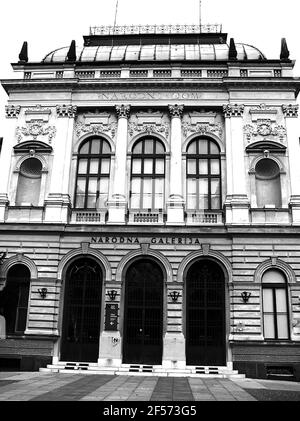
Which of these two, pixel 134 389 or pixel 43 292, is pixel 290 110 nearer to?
pixel 43 292

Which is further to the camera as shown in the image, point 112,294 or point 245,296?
point 112,294

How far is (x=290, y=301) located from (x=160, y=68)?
16.8m

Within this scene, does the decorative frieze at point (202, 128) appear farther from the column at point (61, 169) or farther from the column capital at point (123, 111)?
the column at point (61, 169)

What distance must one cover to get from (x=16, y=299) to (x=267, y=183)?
54.6ft

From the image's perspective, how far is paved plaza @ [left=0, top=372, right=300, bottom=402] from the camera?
47.2ft

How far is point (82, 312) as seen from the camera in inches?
1002

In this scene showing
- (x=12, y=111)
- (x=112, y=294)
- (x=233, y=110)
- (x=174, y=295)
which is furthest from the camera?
(x=12, y=111)

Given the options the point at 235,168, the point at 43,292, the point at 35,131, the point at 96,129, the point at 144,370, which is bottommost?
the point at 144,370

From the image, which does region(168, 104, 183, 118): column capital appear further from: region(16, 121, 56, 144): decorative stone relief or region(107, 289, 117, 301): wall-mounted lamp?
region(107, 289, 117, 301): wall-mounted lamp

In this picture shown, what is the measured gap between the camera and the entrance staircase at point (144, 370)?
2306 centimetres

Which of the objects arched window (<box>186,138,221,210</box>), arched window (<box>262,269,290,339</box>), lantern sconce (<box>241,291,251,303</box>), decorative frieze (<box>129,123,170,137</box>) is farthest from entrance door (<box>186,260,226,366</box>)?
decorative frieze (<box>129,123,170,137</box>)

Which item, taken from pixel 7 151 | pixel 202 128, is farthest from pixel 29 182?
pixel 202 128

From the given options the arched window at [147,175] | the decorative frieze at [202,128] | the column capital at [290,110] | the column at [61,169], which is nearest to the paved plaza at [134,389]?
the column at [61,169]

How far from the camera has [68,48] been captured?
33.3 metres
